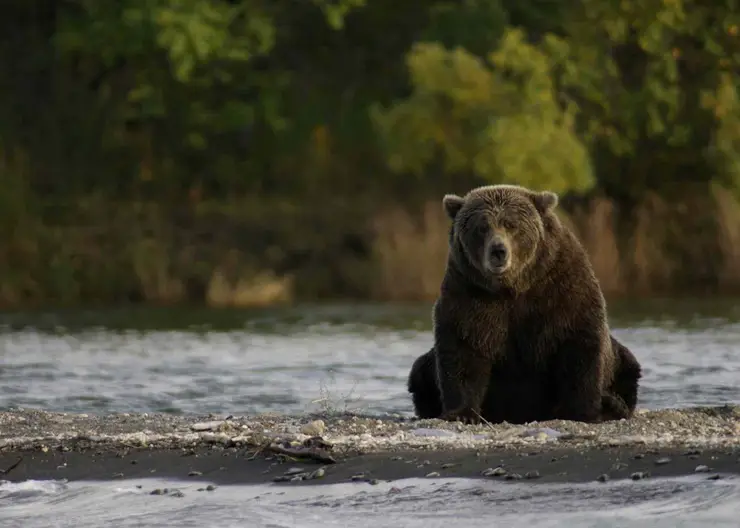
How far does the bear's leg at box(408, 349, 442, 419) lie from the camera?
1044 centimetres

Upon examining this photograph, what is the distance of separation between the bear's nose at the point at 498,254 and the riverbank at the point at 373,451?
0.91 m

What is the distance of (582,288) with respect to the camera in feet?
31.6

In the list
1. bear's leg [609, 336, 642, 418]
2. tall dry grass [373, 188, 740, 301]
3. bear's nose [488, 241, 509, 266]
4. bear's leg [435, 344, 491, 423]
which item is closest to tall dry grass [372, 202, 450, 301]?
tall dry grass [373, 188, 740, 301]

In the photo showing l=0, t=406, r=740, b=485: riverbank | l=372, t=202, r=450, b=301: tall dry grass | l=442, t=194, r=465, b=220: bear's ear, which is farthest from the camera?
l=372, t=202, r=450, b=301: tall dry grass

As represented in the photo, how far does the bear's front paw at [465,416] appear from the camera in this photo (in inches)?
379

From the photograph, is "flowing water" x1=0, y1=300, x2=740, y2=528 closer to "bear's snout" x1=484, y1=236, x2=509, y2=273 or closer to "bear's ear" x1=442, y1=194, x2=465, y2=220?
"bear's ear" x1=442, y1=194, x2=465, y2=220

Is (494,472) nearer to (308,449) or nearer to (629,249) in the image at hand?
(308,449)

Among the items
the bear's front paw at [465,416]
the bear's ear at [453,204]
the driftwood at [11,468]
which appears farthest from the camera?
the bear's ear at [453,204]

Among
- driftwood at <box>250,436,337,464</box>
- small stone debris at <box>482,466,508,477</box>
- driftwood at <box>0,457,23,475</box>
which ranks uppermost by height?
driftwood at <box>250,436,337,464</box>

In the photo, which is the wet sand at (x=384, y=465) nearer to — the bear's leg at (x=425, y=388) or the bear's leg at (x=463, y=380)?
the bear's leg at (x=463, y=380)

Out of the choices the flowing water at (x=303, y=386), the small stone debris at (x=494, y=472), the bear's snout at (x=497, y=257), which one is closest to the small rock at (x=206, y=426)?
the flowing water at (x=303, y=386)

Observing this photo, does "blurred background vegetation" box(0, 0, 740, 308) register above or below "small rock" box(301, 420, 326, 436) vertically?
above

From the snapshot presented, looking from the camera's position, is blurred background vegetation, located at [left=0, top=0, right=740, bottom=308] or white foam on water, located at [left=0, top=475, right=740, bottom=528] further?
blurred background vegetation, located at [left=0, top=0, right=740, bottom=308]

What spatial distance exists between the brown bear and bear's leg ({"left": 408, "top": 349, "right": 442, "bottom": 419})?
1.88ft
